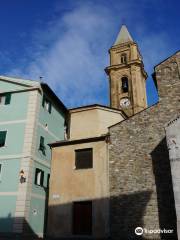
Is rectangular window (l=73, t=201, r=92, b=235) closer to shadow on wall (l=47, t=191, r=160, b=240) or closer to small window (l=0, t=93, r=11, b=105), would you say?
shadow on wall (l=47, t=191, r=160, b=240)

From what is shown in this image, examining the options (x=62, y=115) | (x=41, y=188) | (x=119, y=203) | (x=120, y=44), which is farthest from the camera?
(x=120, y=44)

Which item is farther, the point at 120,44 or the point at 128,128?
the point at 120,44

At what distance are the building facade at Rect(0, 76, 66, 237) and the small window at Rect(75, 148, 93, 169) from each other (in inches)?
136

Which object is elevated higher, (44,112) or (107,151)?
(44,112)

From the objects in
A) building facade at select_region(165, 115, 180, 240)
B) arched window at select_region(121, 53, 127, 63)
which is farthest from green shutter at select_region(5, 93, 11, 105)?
arched window at select_region(121, 53, 127, 63)

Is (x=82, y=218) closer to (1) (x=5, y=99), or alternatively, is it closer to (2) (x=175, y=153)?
(2) (x=175, y=153)

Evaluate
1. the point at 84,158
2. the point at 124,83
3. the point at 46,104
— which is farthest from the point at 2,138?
the point at 124,83

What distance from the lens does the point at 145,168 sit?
56.7ft

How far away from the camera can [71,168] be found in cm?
1877

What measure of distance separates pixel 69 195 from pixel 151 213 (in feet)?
17.5

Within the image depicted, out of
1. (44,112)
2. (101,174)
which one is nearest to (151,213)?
(101,174)

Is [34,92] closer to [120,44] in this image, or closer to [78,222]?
[78,222]

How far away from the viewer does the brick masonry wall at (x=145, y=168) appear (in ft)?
52.4

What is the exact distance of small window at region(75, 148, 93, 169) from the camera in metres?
18.6
